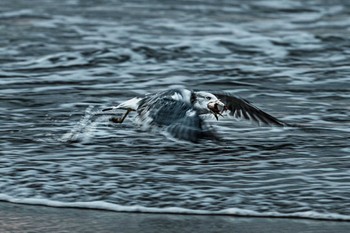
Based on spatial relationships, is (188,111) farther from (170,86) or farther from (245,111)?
(170,86)

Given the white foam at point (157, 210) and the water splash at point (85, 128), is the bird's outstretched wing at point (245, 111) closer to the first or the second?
the water splash at point (85, 128)

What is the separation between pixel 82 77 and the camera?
8.62 meters

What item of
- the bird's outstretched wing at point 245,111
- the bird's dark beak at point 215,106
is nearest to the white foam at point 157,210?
the bird's dark beak at point 215,106

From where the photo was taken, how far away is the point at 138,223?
4469 millimetres

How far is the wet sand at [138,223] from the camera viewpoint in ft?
14.3

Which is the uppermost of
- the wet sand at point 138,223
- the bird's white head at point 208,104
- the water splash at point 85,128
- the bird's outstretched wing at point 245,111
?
the bird's white head at point 208,104

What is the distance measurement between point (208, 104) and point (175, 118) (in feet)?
1.44

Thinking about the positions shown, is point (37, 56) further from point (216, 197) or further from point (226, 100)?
point (216, 197)

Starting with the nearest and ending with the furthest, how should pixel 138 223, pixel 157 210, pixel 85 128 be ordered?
pixel 138 223 < pixel 157 210 < pixel 85 128

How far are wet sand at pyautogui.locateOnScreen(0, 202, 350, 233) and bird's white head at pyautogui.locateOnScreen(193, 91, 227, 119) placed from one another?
1300 millimetres

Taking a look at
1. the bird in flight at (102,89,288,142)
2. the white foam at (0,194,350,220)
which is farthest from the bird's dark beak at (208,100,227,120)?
the white foam at (0,194,350,220)

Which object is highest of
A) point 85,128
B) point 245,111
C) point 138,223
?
point 245,111

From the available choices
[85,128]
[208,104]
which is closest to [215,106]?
[208,104]

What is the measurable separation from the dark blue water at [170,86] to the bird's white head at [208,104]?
24cm
